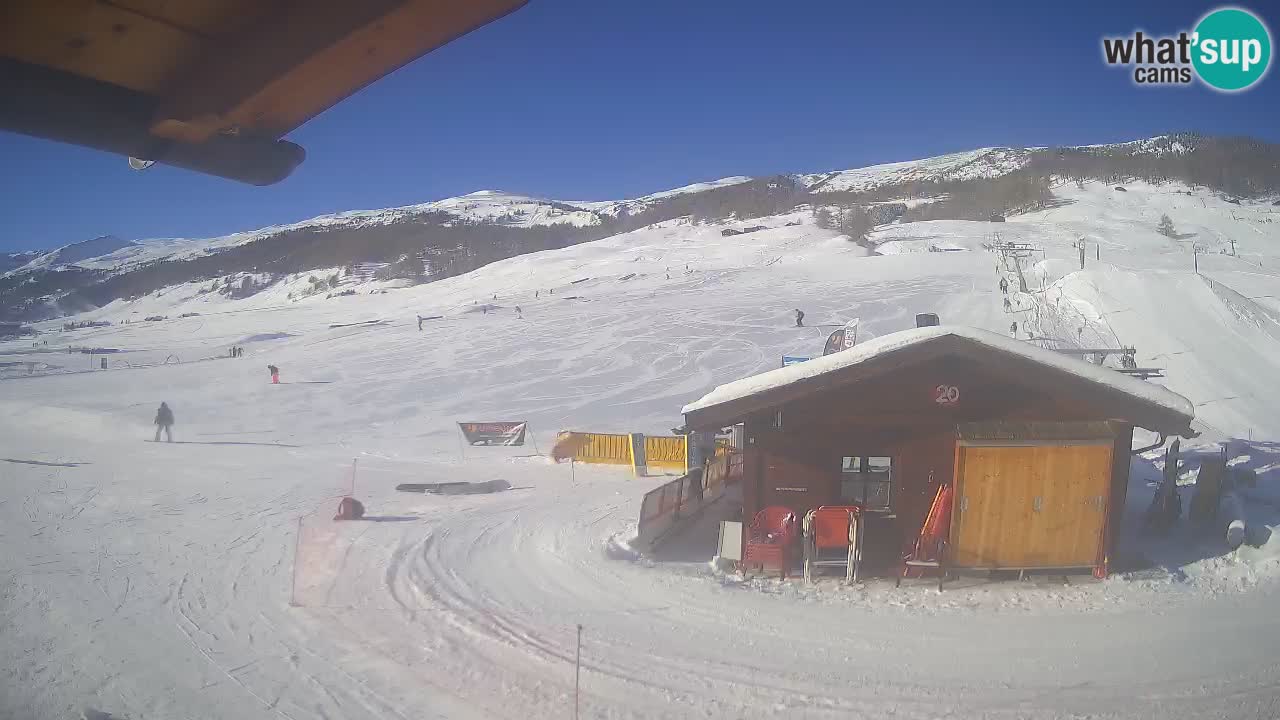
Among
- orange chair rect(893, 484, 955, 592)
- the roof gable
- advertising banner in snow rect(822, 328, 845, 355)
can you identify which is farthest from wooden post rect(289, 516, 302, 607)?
advertising banner in snow rect(822, 328, 845, 355)

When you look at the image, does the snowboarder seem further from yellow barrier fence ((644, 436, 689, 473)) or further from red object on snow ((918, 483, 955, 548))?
red object on snow ((918, 483, 955, 548))

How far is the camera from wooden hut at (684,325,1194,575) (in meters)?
9.60

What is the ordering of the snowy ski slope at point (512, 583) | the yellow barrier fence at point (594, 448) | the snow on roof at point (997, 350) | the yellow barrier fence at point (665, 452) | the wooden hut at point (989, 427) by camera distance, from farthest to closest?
the yellow barrier fence at point (594, 448) < the yellow barrier fence at point (665, 452) < the wooden hut at point (989, 427) < the snow on roof at point (997, 350) < the snowy ski slope at point (512, 583)

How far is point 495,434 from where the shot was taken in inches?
889

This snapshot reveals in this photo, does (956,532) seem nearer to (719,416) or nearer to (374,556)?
(719,416)

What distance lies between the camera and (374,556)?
11.0 metres

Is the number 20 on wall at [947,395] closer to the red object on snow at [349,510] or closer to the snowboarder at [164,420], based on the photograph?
the red object on snow at [349,510]

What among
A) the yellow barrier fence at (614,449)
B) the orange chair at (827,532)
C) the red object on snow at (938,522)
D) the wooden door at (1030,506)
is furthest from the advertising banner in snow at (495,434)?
the wooden door at (1030,506)

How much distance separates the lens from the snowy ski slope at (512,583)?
21.6ft

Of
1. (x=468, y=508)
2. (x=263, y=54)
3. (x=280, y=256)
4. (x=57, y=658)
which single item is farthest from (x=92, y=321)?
(x=263, y=54)

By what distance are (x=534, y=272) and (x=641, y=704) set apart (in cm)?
7762

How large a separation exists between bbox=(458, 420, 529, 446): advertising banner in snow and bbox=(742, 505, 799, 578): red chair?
13.2 metres

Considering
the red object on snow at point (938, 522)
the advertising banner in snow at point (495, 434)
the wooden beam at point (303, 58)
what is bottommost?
the advertising banner in snow at point (495, 434)

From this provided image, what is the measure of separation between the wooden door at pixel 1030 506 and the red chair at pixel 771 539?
2084mm
